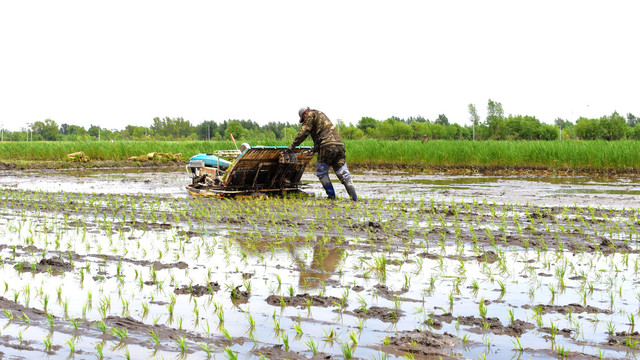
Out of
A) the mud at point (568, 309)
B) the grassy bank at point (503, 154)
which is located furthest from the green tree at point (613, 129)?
the mud at point (568, 309)

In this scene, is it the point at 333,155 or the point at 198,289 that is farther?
the point at 333,155

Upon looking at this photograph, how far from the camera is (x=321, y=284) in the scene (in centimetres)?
485

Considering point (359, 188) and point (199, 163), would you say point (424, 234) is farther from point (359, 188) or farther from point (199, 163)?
point (359, 188)

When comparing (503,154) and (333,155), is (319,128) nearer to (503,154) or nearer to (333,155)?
(333,155)

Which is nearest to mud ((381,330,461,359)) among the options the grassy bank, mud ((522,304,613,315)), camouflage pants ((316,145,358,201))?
mud ((522,304,613,315))

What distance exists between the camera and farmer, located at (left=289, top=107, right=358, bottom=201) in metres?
10.8

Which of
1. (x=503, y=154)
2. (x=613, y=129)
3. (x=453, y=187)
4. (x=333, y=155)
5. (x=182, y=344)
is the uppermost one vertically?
(x=613, y=129)

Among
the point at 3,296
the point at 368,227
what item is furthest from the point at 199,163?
the point at 3,296

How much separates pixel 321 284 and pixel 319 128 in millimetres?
6335

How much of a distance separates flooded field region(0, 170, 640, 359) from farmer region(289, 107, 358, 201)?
1.70m

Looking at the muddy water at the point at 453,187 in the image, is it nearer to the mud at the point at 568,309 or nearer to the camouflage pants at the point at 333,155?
the camouflage pants at the point at 333,155

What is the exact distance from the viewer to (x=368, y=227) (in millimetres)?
7520

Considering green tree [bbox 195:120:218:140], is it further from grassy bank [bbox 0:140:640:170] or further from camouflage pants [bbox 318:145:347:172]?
camouflage pants [bbox 318:145:347:172]

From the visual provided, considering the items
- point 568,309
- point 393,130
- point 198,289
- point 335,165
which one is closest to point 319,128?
point 335,165
